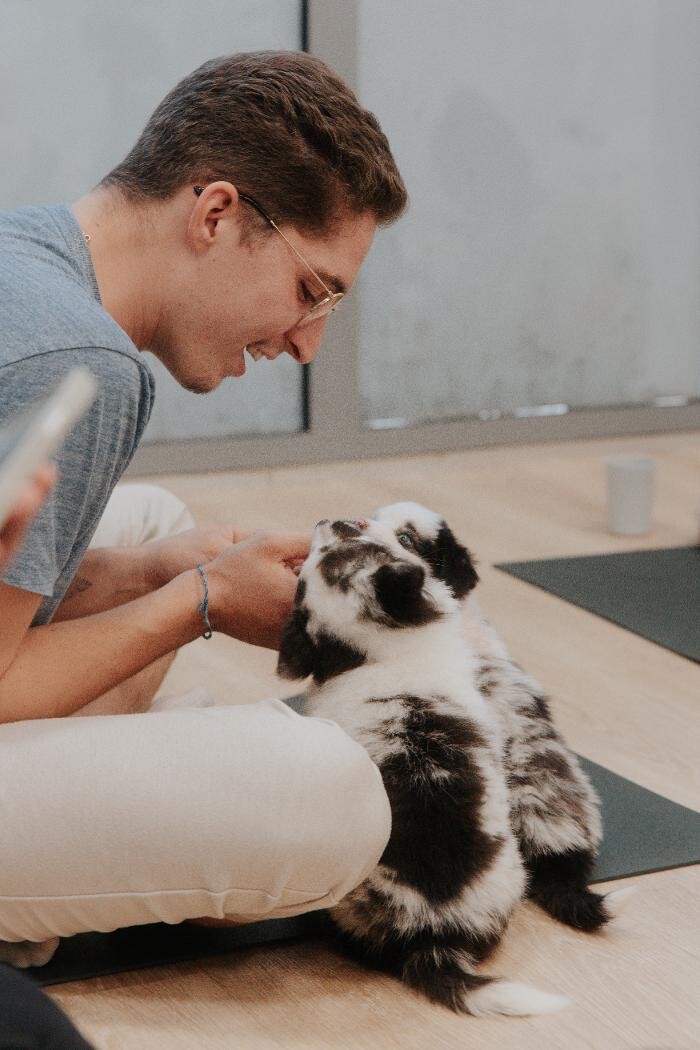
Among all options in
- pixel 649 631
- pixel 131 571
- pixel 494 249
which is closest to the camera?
pixel 131 571

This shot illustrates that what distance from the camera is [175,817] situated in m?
1.52

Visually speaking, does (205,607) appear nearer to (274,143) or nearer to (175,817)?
(175,817)

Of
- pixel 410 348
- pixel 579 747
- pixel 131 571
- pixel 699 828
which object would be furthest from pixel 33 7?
pixel 699 828

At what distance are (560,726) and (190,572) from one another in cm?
96

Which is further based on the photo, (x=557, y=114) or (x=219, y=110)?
(x=557, y=114)

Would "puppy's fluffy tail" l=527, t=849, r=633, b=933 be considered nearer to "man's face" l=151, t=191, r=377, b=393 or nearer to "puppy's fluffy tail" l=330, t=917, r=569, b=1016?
"puppy's fluffy tail" l=330, t=917, r=569, b=1016

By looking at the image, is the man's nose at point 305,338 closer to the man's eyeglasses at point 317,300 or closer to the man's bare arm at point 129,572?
the man's eyeglasses at point 317,300

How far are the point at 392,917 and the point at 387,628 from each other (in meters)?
0.34

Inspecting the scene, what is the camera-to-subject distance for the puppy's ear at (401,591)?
1723 millimetres

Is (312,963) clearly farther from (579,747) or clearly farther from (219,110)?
(219,110)

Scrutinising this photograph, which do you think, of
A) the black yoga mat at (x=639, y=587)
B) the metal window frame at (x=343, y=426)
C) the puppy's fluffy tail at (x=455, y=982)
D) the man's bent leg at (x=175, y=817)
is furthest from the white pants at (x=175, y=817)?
the metal window frame at (x=343, y=426)

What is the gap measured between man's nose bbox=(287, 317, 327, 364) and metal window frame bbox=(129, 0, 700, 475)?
2.23 meters

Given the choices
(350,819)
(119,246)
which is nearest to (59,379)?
(119,246)

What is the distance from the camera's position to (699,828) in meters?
2.07
